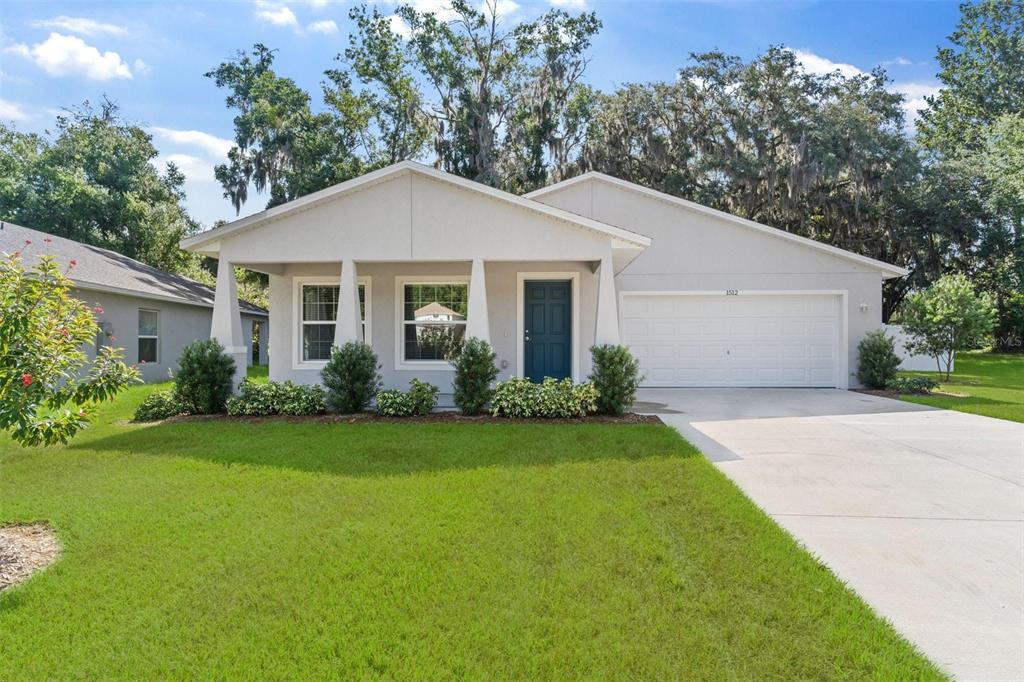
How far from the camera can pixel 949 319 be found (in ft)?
40.9

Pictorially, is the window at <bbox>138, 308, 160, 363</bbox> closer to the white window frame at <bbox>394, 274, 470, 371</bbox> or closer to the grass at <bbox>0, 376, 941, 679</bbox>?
the white window frame at <bbox>394, 274, 470, 371</bbox>

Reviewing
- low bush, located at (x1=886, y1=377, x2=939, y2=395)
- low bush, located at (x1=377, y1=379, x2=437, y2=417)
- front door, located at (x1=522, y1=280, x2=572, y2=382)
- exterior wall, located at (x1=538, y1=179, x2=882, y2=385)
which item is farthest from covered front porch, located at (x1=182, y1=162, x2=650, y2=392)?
low bush, located at (x1=886, y1=377, x2=939, y2=395)

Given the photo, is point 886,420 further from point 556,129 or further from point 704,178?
point 556,129

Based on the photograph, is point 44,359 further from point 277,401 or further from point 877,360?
point 877,360

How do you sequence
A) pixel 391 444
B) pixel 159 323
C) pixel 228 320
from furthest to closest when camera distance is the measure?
pixel 159 323
pixel 228 320
pixel 391 444

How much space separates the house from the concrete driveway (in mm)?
3129

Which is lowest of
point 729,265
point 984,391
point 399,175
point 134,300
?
point 984,391

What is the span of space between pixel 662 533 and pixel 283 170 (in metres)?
22.2

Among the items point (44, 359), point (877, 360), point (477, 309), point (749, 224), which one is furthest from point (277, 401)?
point (877, 360)

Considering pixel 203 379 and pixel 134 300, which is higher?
pixel 134 300

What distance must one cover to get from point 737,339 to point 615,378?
555 centimetres

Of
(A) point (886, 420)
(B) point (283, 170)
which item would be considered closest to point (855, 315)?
(A) point (886, 420)

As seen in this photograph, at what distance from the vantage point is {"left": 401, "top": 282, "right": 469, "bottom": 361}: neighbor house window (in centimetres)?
1073

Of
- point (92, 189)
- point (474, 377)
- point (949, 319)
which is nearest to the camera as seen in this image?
point (474, 377)
